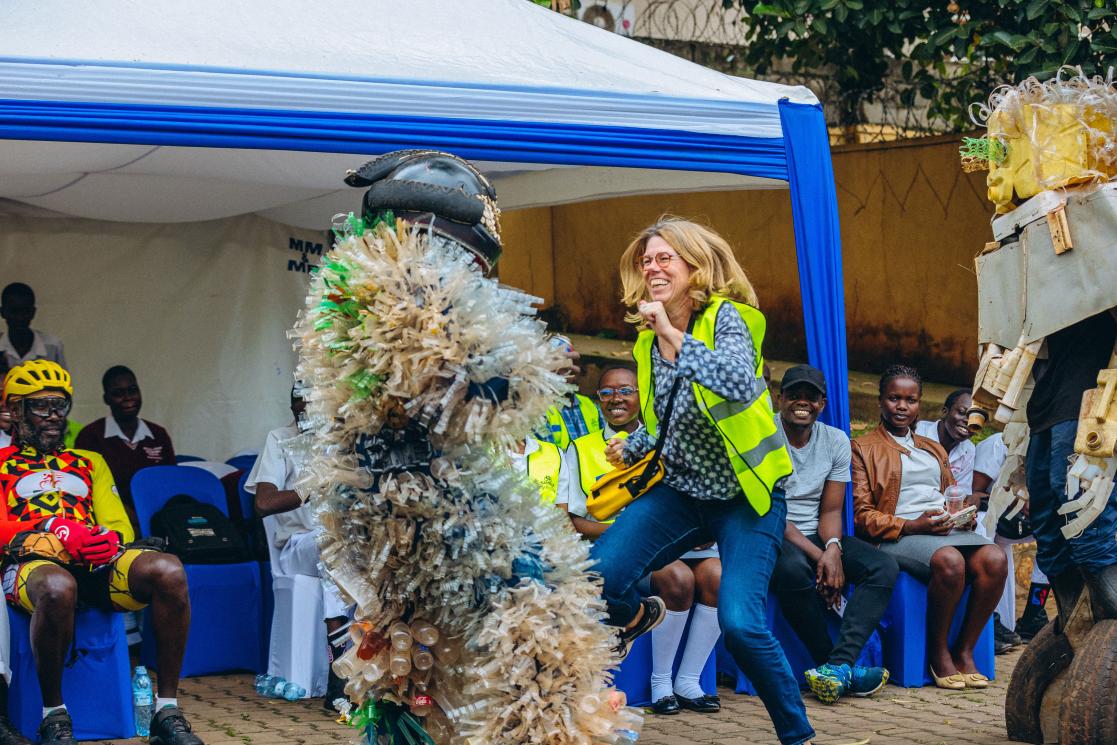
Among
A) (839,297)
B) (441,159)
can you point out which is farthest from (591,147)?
(441,159)

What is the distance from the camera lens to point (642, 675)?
229 inches

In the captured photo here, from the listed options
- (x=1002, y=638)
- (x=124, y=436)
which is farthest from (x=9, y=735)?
(x=1002, y=638)

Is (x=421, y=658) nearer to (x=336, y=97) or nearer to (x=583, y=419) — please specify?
(x=336, y=97)

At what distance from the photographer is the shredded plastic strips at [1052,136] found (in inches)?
179

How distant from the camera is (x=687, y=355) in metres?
3.99

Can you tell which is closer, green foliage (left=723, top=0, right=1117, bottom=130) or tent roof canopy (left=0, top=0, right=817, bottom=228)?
tent roof canopy (left=0, top=0, right=817, bottom=228)

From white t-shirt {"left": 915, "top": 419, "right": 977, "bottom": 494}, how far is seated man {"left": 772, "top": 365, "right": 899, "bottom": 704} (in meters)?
1.34

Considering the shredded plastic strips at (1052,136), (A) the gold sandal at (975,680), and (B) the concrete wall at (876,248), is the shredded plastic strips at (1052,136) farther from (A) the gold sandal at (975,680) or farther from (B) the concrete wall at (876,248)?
(B) the concrete wall at (876,248)

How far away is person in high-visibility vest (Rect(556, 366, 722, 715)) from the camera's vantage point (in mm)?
5723

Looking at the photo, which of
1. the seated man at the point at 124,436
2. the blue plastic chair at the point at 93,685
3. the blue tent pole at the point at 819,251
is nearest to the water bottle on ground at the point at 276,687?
the blue plastic chair at the point at 93,685

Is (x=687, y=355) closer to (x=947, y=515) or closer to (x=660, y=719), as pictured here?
(x=660, y=719)

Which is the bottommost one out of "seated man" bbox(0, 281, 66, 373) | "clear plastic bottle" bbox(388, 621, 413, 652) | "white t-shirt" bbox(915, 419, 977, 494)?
"clear plastic bottle" bbox(388, 621, 413, 652)

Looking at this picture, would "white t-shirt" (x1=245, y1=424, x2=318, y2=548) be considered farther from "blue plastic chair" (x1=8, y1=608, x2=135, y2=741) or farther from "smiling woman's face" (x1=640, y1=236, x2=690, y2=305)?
"smiling woman's face" (x1=640, y1=236, x2=690, y2=305)

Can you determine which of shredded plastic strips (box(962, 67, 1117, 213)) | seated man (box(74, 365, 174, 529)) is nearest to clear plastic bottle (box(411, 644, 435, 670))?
shredded plastic strips (box(962, 67, 1117, 213))
